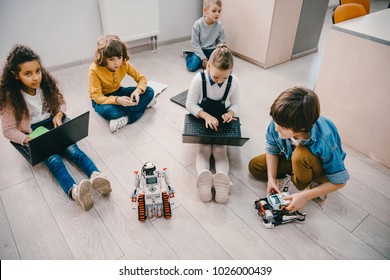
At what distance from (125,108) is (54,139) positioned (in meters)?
0.64

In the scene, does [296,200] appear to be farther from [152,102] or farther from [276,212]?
[152,102]

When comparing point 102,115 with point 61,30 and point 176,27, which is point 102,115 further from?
point 176,27

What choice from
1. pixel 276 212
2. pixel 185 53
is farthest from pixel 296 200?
pixel 185 53

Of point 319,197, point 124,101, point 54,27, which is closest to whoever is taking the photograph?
point 319,197

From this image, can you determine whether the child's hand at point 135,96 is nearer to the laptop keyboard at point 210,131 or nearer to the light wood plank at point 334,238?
the laptop keyboard at point 210,131

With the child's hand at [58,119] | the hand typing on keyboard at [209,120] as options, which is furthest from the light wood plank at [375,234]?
the child's hand at [58,119]

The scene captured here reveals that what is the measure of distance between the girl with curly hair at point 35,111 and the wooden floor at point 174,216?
8 cm

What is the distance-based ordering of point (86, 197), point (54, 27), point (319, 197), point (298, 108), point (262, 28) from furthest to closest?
point (262, 28) → point (54, 27) → point (319, 197) → point (86, 197) → point (298, 108)

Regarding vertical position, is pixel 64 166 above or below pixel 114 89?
below

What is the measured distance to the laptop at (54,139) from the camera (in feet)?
4.30

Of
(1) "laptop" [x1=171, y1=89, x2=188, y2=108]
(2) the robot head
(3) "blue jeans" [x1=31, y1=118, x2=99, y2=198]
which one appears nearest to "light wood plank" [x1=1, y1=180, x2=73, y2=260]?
(3) "blue jeans" [x1=31, y1=118, x2=99, y2=198]

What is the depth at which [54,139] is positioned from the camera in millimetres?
1380
